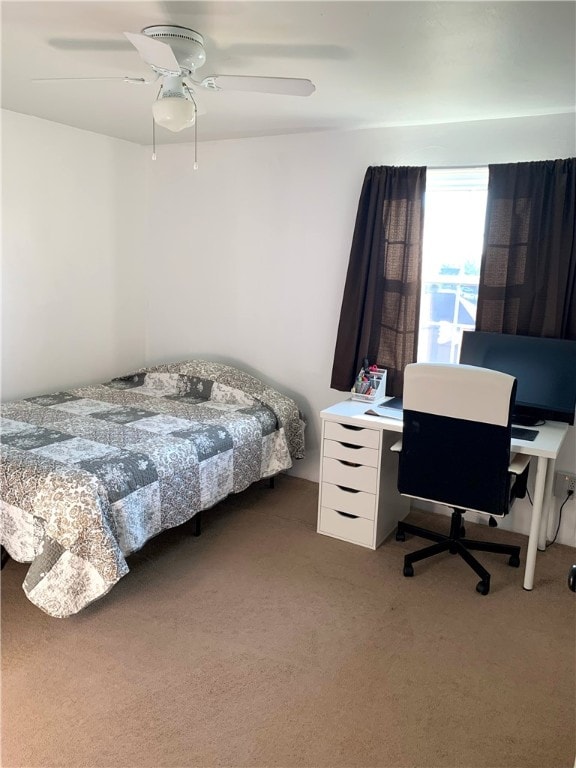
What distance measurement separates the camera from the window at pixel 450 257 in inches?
134

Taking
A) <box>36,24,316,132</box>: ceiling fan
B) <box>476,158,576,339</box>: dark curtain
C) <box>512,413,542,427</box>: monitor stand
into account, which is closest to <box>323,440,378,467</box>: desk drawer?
<box>512,413,542,427</box>: monitor stand

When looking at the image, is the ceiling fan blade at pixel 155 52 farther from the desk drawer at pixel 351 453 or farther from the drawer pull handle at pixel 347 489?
the drawer pull handle at pixel 347 489

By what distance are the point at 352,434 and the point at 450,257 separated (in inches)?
49.9

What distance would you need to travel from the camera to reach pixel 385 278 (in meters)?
3.56

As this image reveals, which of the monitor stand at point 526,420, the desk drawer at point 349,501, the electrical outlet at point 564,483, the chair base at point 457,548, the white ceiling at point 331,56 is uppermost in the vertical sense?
the white ceiling at point 331,56

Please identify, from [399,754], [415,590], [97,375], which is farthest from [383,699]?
[97,375]

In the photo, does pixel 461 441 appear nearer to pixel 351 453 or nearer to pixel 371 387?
pixel 351 453

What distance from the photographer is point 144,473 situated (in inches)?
108

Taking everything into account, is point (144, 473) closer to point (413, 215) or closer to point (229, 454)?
point (229, 454)

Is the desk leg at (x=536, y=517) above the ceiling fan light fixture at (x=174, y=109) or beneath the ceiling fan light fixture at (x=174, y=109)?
beneath

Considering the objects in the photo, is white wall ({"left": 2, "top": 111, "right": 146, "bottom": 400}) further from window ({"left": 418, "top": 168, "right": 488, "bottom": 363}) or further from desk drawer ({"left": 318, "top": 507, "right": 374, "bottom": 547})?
window ({"left": 418, "top": 168, "right": 488, "bottom": 363})

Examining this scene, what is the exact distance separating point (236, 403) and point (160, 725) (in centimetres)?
216

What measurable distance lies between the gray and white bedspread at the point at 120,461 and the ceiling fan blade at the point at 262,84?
1673 mm

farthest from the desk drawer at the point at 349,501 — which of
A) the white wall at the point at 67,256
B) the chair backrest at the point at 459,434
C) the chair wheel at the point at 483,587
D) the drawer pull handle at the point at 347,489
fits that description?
the white wall at the point at 67,256
